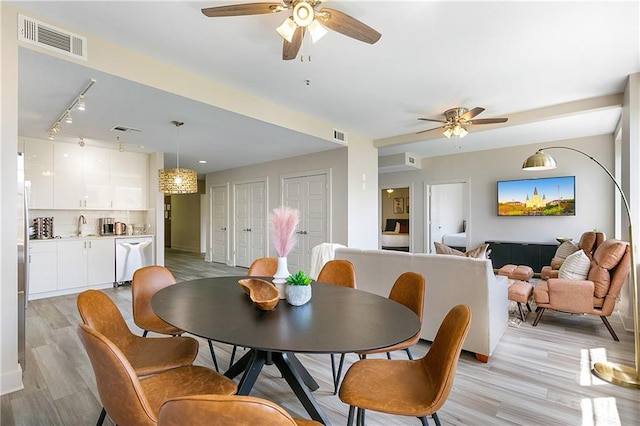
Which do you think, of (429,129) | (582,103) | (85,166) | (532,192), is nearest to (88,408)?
(85,166)

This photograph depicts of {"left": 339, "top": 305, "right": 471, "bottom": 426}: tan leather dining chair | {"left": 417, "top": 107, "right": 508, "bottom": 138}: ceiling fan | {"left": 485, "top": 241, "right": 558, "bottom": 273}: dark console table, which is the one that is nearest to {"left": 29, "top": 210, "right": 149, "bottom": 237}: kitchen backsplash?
{"left": 417, "top": 107, "right": 508, "bottom": 138}: ceiling fan

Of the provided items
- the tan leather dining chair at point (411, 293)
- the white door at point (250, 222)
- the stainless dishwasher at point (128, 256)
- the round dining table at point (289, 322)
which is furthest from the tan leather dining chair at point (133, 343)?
the white door at point (250, 222)

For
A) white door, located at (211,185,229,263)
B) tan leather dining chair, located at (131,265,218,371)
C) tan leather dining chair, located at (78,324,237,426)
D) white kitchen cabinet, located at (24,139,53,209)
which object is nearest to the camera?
tan leather dining chair, located at (78,324,237,426)

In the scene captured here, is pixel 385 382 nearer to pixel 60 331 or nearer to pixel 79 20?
pixel 79 20

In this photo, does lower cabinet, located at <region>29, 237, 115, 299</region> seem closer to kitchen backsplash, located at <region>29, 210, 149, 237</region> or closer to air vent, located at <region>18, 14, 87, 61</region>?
kitchen backsplash, located at <region>29, 210, 149, 237</region>

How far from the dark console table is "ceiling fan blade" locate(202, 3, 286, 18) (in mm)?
6474

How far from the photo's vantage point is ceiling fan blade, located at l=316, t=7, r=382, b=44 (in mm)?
1897

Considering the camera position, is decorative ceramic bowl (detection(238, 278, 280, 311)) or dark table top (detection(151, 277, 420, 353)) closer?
dark table top (detection(151, 277, 420, 353))

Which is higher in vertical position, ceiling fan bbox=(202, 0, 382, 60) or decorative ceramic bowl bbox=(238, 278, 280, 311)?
ceiling fan bbox=(202, 0, 382, 60)

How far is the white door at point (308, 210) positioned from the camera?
5.86 m

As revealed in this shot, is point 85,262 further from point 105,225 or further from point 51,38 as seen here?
point 51,38

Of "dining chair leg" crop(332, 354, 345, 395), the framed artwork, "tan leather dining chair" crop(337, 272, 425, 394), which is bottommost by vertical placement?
"dining chair leg" crop(332, 354, 345, 395)

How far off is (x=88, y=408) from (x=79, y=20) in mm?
2759

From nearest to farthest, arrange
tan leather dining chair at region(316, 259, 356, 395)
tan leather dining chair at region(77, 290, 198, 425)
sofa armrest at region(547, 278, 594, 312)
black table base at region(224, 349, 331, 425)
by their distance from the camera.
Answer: tan leather dining chair at region(77, 290, 198, 425)
black table base at region(224, 349, 331, 425)
tan leather dining chair at region(316, 259, 356, 395)
sofa armrest at region(547, 278, 594, 312)
